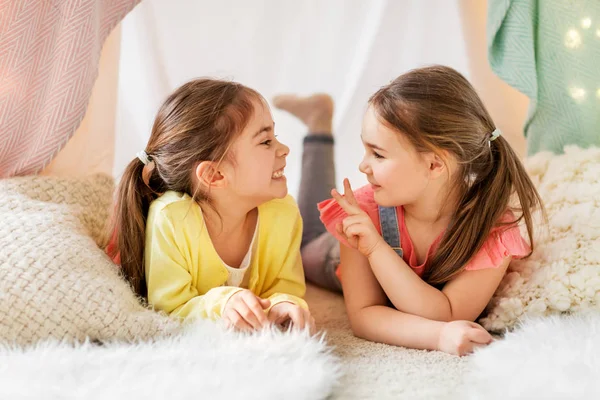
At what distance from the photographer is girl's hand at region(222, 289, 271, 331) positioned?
3.76 ft

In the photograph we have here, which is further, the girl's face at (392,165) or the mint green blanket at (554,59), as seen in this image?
the mint green blanket at (554,59)

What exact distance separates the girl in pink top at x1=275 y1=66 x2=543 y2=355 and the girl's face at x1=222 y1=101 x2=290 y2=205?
0.14m

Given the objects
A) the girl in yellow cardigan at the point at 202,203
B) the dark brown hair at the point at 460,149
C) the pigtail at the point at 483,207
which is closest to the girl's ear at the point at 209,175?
the girl in yellow cardigan at the point at 202,203

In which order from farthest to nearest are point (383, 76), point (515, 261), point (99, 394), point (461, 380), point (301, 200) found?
point (383, 76) < point (301, 200) < point (515, 261) < point (461, 380) < point (99, 394)

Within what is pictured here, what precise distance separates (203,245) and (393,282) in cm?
37

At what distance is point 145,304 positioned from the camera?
1297mm

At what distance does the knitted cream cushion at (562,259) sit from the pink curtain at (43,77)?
3.26 feet

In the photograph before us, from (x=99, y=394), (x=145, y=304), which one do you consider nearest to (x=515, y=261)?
(x=145, y=304)

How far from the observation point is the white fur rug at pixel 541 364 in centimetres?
93

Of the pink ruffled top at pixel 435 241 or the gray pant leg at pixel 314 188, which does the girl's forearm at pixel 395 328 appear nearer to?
the pink ruffled top at pixel 435 241

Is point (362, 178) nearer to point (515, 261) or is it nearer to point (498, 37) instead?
point (498, 37)

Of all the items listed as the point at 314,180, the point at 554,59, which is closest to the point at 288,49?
the point at 314,180

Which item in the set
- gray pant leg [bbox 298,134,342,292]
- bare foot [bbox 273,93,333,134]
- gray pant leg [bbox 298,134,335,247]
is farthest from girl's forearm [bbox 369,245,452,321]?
bare foot [bbox 273,93,333,134]

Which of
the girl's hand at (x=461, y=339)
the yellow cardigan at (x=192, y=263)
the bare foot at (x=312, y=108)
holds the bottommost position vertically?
the girl's hand at (x=461, y=339)
